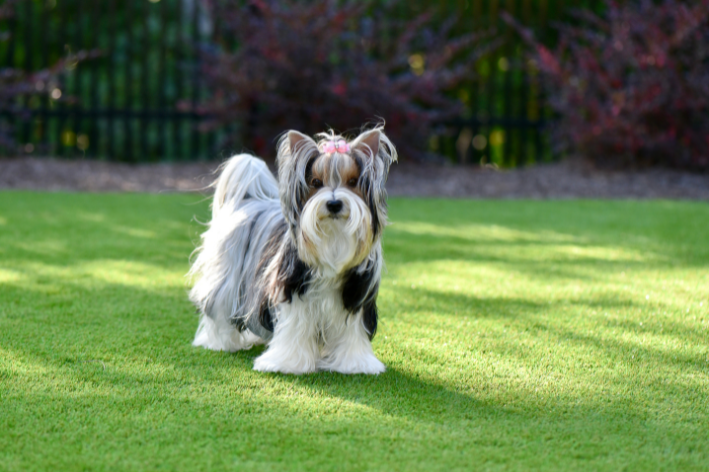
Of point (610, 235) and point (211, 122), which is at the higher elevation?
point (211, 122)

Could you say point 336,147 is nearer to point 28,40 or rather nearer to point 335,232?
point 335,232

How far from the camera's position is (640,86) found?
9.88 m

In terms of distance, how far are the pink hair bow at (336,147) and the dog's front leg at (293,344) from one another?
0.69m

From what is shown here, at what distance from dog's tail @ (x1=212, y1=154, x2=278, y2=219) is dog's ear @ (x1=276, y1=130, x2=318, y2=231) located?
30.5 inches

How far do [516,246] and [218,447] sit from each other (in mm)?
4229

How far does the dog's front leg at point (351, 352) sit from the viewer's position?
343 centimetres

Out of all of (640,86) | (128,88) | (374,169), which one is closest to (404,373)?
(374,169)

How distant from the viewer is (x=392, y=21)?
11.1 meters

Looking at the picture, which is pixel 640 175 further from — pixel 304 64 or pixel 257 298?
pixel 257 298

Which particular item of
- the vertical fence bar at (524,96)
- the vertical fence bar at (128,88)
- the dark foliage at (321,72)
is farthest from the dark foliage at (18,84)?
the vertical fence bar at (524,96)

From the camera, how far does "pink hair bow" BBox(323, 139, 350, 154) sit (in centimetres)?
319

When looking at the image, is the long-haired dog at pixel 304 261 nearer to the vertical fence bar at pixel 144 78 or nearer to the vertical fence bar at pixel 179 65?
the vertical fence bar at pixel 179 65

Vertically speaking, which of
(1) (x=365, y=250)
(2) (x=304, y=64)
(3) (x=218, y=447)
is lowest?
(3) (x=218, y=447)

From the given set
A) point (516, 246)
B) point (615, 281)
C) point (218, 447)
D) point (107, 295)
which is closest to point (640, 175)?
point (516, 246)
